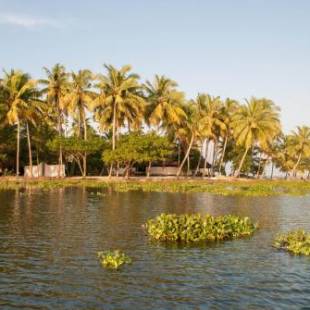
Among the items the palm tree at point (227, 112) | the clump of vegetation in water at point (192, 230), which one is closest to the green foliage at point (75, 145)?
the palm tree at point (227, 112)

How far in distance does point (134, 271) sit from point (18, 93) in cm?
4111

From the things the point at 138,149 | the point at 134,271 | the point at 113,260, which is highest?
the point at 138,149

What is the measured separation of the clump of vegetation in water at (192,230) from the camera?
18.0 meters

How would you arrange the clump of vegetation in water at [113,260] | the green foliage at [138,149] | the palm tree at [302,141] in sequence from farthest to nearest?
the palm tree at [302,141]
the green foliage at [138,149]
the clump of vegetation in water at [113,260]

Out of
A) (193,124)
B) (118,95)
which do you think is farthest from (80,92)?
(193,124)

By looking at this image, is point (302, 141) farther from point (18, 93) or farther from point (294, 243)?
point (294, 243)

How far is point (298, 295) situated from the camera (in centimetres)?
1130

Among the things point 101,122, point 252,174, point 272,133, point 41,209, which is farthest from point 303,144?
point 41,209

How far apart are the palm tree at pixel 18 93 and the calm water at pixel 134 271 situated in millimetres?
28400

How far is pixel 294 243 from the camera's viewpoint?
53.7 ft

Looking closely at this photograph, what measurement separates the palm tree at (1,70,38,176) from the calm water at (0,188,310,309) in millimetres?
28400

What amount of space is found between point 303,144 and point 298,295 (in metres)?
70.7

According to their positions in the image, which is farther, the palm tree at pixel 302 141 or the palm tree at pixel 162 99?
the palm tree at pixel 302 141

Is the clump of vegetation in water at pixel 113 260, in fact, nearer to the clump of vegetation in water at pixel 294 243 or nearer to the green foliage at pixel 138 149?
the clump of vegetation in water at pixel 294 243
